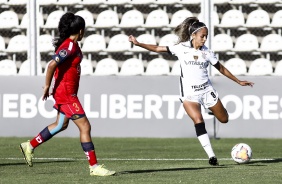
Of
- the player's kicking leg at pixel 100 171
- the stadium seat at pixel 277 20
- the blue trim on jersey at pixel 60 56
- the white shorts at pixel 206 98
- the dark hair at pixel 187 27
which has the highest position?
the stadium seat at pixel 277 20

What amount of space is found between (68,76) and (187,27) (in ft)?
7.34

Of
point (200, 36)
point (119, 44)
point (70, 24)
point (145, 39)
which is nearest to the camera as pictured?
point (70, 24)

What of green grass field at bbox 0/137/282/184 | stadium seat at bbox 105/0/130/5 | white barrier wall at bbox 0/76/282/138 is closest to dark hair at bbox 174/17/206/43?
green grass field at bbox 0/137/282/184

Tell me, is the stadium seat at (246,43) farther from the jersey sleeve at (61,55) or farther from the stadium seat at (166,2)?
the jersey sleeve at (61,55)

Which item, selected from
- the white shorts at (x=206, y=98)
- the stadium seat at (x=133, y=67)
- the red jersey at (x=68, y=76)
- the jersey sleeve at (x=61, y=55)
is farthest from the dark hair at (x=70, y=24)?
the stadium seat at (x=133, y=67)

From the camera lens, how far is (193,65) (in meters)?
12.2

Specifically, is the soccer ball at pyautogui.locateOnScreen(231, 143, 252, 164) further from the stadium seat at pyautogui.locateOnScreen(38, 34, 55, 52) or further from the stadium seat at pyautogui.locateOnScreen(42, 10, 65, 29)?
the stadium seat at pyautogui.locateOnScreen(42, 10, 65, 29)

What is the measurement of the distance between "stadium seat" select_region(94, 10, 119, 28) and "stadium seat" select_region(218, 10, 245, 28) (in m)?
2.62

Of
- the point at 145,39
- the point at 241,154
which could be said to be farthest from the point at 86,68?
the point at 241,154

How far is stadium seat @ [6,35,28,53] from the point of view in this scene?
2147cm

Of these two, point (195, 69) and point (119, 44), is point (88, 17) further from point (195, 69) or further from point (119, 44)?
point (195, 69)

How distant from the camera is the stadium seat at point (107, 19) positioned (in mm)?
21547

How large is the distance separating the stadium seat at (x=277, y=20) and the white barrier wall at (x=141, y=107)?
8.62ft

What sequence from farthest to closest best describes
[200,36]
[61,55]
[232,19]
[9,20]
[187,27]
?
1. [9,20]
2. [232,19]
3. [187,27]
4. [200,36]
5. [61,55]
